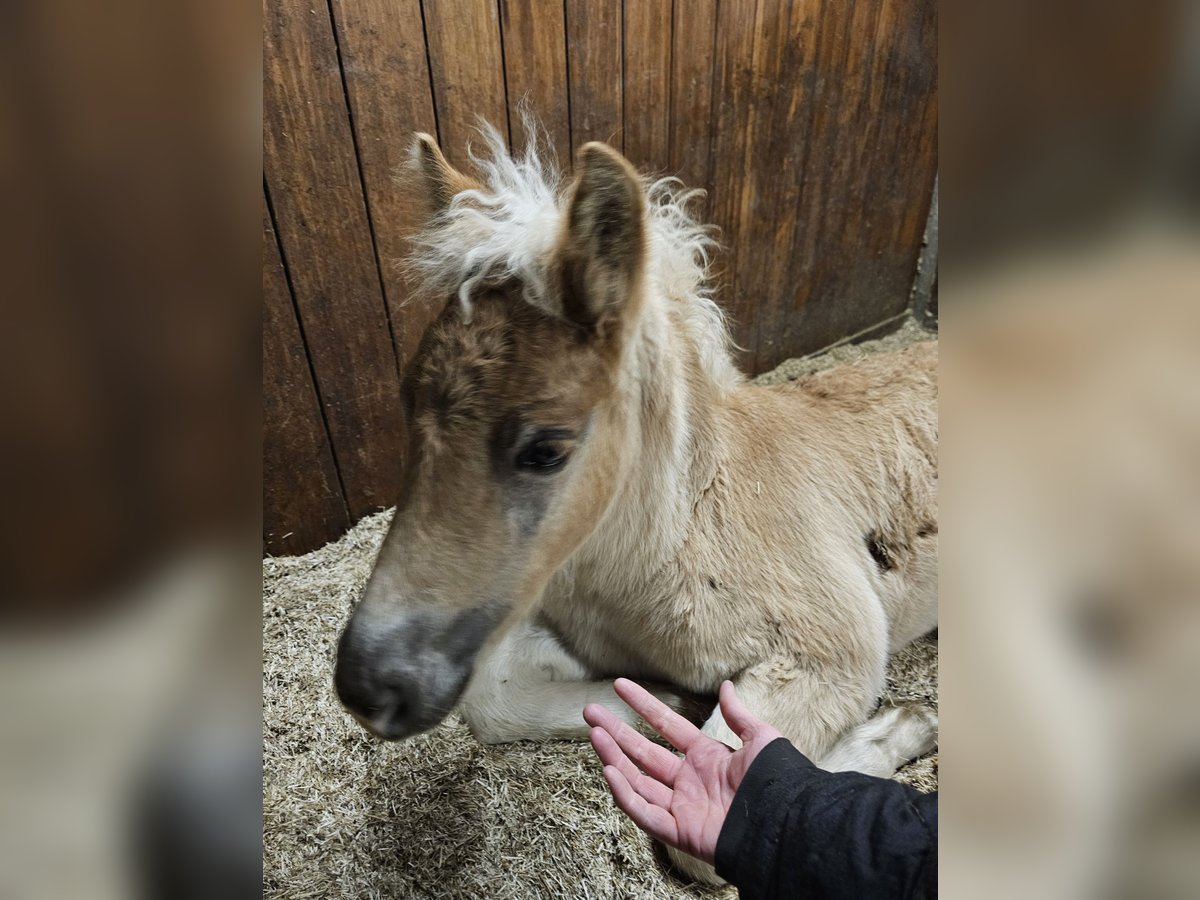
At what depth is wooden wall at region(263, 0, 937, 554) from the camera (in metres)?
2.13

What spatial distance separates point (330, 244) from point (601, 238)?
1.18 m

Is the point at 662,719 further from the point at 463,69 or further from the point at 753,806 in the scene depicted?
the point at 463,69

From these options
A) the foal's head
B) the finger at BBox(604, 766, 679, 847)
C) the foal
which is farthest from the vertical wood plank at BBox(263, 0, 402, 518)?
the finger at BBox(604, 766, 679, 847)

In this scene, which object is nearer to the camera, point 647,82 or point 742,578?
point 742,578

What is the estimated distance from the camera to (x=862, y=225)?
12.4 ft

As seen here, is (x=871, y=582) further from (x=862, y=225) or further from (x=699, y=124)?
(x=862, y=225)

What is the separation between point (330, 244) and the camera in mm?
2258

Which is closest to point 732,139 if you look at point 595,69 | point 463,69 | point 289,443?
point 595,69

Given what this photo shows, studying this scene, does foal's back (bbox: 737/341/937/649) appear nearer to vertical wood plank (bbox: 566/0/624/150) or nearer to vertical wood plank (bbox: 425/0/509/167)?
vertical wood plank (bbox: 566/0/624/150)

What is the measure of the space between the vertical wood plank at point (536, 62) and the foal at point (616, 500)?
0.36 metres

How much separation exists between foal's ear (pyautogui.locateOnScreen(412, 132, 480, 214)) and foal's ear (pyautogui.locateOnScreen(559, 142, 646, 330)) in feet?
1.62

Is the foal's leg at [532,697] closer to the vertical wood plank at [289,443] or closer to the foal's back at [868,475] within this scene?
the foal's back at [868,475]
